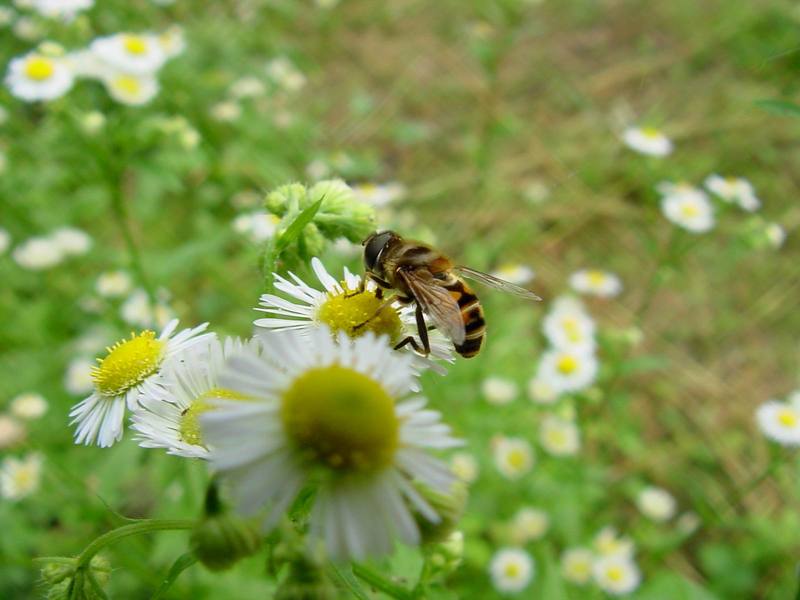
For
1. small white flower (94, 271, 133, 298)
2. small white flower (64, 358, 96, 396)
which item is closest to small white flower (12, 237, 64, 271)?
small white flower (94, 271, 133, 298)

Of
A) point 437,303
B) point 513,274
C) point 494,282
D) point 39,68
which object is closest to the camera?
point 437,303

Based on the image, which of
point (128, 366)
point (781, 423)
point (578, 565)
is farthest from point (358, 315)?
point (781, 423)

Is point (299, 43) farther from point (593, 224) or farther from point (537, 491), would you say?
point (537, 491)

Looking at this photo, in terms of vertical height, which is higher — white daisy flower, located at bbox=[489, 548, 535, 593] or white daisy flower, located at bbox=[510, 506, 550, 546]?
white daisy flower, located at bbox=[510, 506, 550, 546]

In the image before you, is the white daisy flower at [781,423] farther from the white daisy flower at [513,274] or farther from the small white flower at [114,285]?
the small white flower at [114,285]

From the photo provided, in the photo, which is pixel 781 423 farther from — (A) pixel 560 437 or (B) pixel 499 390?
(B) pixel 499 390

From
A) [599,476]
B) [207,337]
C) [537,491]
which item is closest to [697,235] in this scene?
[599,476]

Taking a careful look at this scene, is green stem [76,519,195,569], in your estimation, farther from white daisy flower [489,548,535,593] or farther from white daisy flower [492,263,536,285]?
white daisy flower [492,263,536,285]
